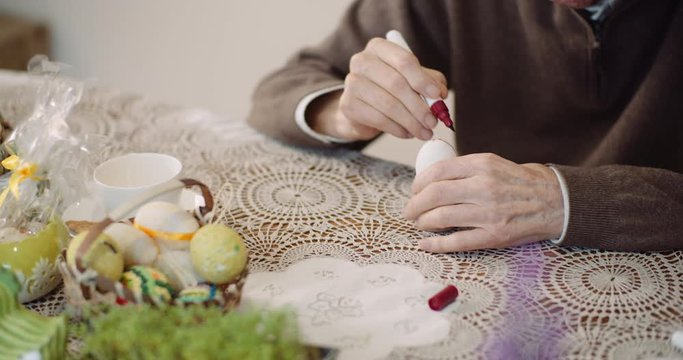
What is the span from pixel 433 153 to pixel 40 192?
49 cm

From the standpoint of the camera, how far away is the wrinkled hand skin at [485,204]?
3.05ft

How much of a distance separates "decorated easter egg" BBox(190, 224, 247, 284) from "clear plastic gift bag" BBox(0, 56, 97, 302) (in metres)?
0.18

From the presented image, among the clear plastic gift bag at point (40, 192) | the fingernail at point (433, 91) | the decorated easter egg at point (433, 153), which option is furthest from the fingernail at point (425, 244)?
the clear plastic gift bag at point (40, 192)

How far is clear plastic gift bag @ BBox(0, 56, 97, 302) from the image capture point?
0.81m

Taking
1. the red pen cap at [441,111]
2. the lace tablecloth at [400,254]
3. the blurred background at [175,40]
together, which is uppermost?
the red pen cap at [441,111]

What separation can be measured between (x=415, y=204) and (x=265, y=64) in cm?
153

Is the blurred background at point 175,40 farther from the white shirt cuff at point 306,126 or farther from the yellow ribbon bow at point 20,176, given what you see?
the yellow ribbon bow at point 20,176

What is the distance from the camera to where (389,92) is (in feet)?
3.51

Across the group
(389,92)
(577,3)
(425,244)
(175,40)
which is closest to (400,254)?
(425,244)

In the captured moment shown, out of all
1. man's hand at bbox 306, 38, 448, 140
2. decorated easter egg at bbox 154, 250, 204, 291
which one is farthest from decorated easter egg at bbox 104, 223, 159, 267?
man's hand at bbox 306, 38, 448, 140

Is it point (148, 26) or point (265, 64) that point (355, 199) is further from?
point (148, 26)

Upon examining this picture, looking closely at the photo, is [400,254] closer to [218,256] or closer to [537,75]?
[218,256]

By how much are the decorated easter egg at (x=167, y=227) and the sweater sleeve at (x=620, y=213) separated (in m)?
0.48

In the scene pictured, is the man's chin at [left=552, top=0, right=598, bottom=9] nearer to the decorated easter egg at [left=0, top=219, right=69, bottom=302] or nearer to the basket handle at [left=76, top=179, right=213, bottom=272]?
the basket handle at [left=76, top=179, right=213, bottom=272]
